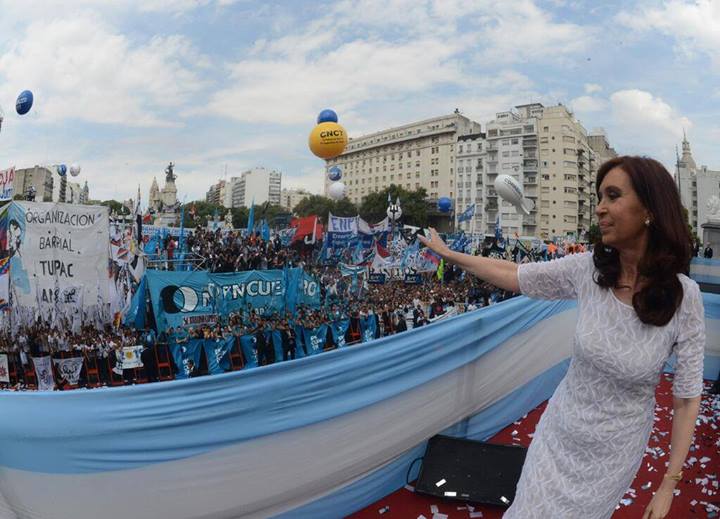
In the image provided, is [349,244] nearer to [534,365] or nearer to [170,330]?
[170,330]

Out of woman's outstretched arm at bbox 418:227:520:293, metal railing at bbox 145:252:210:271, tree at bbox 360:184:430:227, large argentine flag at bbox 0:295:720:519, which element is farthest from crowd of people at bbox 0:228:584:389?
tree at bbox 360:184:430:227

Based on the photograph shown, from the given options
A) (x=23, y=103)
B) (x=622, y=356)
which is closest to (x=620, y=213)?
(x=622, y=356)

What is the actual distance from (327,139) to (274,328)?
6.37m

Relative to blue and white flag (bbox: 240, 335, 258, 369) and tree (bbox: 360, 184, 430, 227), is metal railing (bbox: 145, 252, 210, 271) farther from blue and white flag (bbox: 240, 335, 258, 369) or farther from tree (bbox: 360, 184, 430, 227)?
tree (bbox: 360, 184, 430, 227)

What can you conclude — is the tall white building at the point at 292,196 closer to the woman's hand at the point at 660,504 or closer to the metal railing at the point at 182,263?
the metal railing at the point at 182,263

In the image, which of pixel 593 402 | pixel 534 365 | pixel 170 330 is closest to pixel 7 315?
pixel 170 330

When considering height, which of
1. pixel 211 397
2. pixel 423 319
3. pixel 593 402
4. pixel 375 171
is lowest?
pixel 423 319

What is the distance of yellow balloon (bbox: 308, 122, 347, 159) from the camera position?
1391cm

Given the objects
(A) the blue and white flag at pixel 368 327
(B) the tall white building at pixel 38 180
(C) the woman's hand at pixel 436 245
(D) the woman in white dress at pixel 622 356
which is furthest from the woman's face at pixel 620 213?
(B) the tall white building at pixel 38 180

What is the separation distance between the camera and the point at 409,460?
129 inches

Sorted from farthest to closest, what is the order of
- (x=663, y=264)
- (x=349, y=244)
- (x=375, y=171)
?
(x=375, y=171)
(x=349, y=244)
(x=663, y=264)

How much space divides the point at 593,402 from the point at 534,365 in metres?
3.41

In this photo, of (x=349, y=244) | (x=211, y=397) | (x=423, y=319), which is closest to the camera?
(x=211, y=397)

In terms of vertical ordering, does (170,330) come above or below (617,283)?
below
